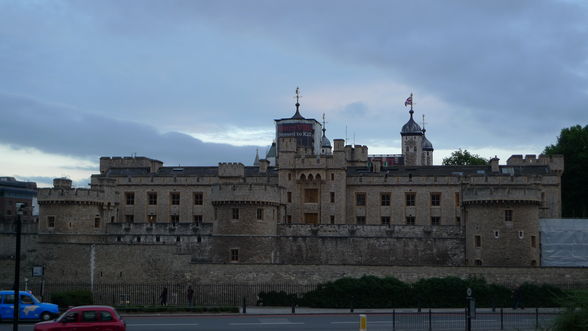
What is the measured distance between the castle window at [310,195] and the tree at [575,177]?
26823mm

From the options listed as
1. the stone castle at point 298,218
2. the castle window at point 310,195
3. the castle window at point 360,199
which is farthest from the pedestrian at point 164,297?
the castle window at point 360,199

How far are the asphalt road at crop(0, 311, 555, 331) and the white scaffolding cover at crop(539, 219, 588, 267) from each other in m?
19.0

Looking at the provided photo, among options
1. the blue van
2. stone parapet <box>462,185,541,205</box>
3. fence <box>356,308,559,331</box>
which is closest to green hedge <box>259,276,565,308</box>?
stone parapet <box>462,185,541,205</box>

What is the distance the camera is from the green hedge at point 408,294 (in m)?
49.3

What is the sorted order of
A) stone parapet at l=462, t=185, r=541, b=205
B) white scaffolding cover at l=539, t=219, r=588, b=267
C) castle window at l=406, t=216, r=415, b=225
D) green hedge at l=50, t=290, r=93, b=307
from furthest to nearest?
castle window at l=406, t=216, r=415, b=225 → white scaffolding cover at l=539, t=219, r=588, b=267 → stone parapet at l=462, t=185, r=541, b=205 → green hedge at l=50, t=290, r=93, b=307

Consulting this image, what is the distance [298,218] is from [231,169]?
805 centimetres

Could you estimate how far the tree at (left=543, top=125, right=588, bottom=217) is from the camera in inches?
3142

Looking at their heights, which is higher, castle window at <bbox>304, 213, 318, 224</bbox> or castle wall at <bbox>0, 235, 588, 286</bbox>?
castle window at <bbox>304, 213, 318, 224</bbox>

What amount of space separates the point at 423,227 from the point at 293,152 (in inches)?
581

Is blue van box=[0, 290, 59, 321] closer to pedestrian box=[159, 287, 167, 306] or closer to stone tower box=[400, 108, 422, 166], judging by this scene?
pedestrian box=[159, 287, 167, 306]

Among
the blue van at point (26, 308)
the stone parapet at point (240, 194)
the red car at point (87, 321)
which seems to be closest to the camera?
the red car at point (87, 321)

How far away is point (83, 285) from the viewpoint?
54594 mm

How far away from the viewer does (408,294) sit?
164 ft

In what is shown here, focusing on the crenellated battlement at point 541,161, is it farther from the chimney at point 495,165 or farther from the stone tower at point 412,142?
the stone tower at point 412,142
